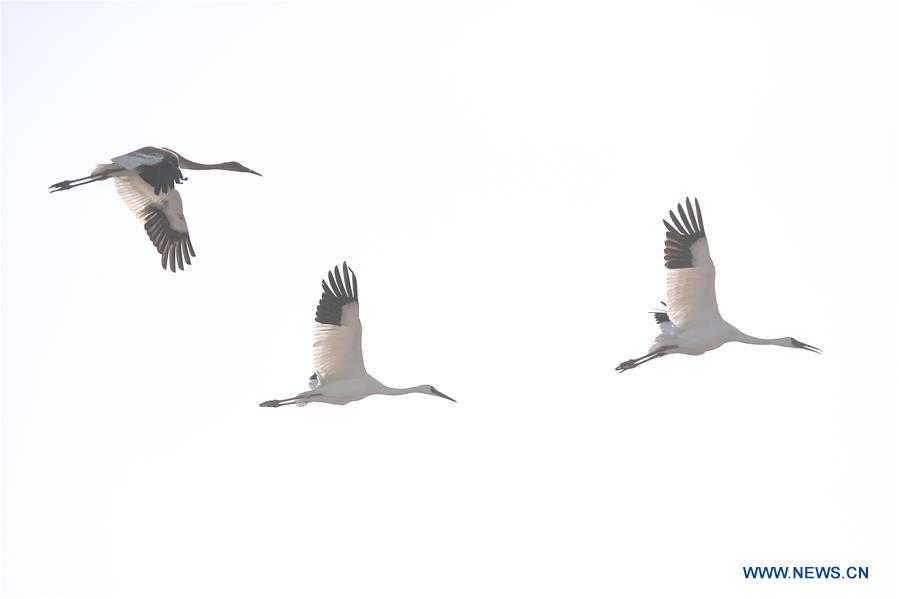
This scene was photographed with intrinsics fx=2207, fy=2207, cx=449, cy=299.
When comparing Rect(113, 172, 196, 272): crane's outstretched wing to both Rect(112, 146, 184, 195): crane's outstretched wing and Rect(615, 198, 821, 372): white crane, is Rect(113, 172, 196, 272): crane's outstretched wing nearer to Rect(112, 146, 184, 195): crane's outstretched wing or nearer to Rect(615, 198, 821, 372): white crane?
Rect(112, 146, 184, 195): crane's outstretched wing

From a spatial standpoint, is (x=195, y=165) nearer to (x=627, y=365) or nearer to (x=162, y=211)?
(x=162, y=211)

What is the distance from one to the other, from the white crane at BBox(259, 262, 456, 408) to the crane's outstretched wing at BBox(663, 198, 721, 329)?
470cm

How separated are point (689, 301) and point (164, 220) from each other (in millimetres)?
7947

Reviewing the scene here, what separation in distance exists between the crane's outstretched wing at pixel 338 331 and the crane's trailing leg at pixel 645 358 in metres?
3.93

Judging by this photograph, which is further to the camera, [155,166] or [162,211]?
[162,211]

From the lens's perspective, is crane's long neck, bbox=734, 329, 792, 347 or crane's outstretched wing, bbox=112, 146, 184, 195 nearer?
crane's outstretched wing, bbox=112, 146, 184, 195

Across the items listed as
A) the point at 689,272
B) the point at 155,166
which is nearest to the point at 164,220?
the point at 155,166

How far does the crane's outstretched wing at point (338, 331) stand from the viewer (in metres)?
32.4

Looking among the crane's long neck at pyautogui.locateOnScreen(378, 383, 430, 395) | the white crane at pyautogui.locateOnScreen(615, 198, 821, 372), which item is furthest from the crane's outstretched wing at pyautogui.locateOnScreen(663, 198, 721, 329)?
the crane's long neck at pyautogui.locateOnScreen(378, 383, 430, 395)

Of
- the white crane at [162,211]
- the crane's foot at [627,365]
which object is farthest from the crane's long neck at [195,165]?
the crane's foot at [627,365]

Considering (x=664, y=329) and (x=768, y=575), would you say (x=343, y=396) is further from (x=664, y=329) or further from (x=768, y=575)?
(x=768, y=575)

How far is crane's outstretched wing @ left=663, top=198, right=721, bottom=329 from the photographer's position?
32656mm

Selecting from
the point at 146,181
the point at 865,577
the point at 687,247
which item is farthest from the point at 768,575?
the point at 146,181

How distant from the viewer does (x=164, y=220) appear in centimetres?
3312
